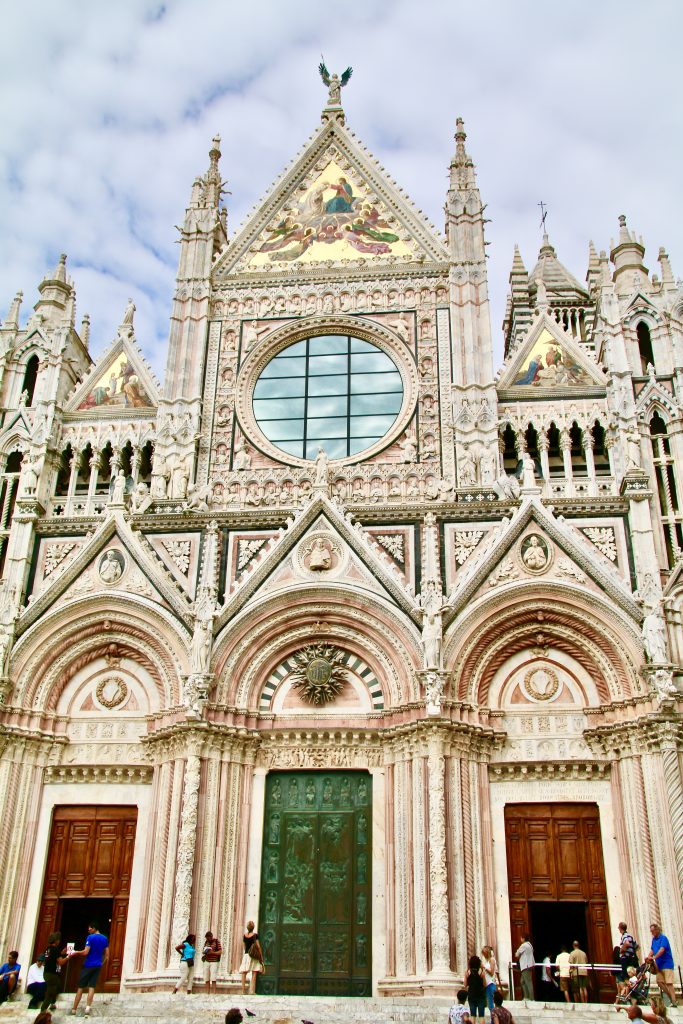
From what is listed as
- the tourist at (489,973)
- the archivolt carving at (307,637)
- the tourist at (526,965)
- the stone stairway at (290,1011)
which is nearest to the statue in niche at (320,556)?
the archivolt carving at (307,637)

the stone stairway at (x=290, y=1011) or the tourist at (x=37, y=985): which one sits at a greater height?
the tourist at (x=37, y=985)

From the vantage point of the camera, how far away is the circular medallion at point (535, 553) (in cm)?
1923

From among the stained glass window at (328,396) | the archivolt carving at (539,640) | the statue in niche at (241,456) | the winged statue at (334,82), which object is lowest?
the archivolt carving at (539,640)

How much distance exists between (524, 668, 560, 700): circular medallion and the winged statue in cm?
1605

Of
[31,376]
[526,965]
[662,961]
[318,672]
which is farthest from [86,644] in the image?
[662,961]

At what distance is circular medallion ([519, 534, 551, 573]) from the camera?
63.1 feet

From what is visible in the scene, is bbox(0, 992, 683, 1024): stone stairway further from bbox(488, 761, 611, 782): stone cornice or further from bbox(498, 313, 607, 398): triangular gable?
bbox(498, 313, 607, 398): triangular gable

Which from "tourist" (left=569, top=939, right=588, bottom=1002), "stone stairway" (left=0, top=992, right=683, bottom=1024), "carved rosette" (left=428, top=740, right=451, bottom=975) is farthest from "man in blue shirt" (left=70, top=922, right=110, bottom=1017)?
"tourist" (left=569, top=939, right=588, bottom=1002)

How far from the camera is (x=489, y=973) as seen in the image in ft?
49.2

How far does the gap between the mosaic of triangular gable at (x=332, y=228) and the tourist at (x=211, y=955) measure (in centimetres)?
1521

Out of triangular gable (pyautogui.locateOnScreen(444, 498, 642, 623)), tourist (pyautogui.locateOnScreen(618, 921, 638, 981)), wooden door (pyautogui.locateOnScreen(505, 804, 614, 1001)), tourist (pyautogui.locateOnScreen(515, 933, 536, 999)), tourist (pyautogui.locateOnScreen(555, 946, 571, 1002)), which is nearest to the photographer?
tourist (pyautogui.locateOnScreen(618, 921, 638, 981))

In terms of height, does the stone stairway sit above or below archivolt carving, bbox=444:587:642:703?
below

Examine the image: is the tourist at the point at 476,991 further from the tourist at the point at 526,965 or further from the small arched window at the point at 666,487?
the small arched window at the point at 666,487

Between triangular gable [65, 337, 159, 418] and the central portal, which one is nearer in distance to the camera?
the central portal
